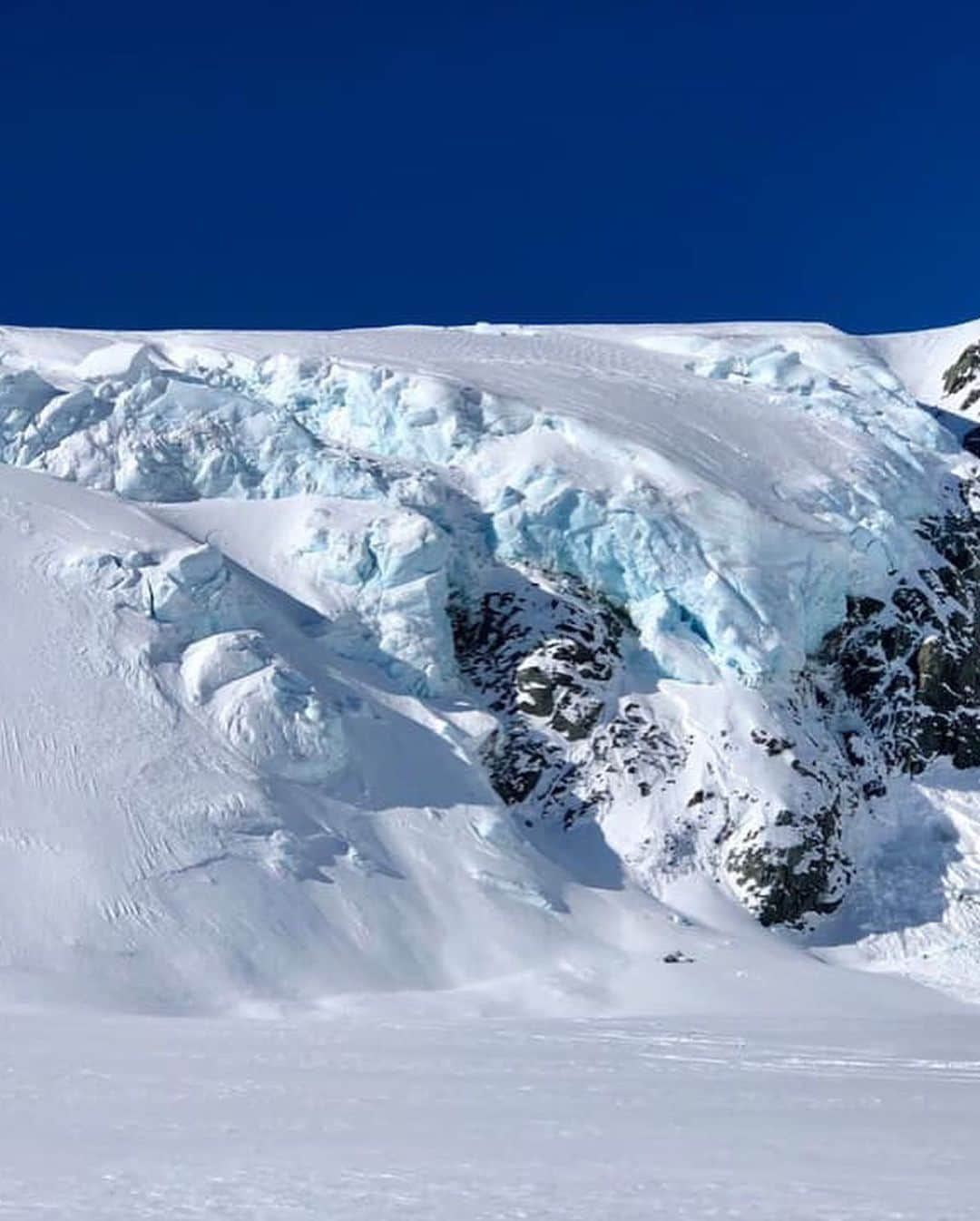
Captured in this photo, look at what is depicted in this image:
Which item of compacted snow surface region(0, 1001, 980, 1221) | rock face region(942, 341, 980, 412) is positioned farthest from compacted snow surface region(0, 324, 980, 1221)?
rock face region(942, 341, 980, 412)

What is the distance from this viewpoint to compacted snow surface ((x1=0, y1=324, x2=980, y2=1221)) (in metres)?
13.2

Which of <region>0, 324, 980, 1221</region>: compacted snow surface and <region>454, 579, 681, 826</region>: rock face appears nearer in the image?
<region>0, 324, 980, 1221</region>: compacted snow surface

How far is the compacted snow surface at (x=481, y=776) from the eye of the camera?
13.2 meters

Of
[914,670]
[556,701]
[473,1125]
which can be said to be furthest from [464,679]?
[473,1125]

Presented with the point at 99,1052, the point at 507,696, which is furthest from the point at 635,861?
the point at 99,1052

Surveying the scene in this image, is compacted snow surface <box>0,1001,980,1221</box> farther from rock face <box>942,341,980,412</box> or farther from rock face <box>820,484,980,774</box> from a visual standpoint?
rock face <box>942,341,980,412</box>

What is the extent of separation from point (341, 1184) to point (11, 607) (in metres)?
20.7

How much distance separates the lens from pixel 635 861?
30.8 metres

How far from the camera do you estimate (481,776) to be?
3034 cm

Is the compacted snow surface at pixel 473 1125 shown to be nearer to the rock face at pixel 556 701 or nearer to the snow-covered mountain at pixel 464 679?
the snow-covered mountain at pixel 464 679

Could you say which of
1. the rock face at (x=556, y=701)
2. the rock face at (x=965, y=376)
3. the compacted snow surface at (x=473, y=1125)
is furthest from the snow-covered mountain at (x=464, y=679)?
the rock face at (x=965, y=376)

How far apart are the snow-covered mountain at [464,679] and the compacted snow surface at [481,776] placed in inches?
3.8

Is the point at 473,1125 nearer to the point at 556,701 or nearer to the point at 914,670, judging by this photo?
the point at 556,701

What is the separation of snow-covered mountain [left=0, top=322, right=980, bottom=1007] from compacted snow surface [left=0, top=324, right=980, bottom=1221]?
0.10 meters
